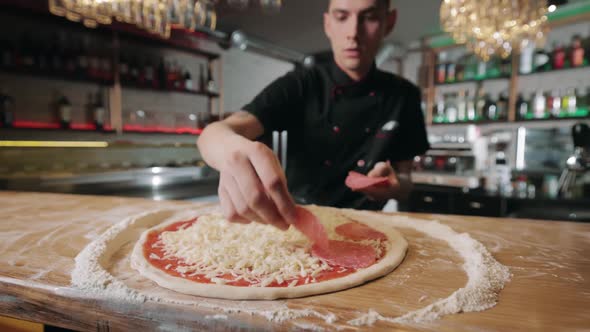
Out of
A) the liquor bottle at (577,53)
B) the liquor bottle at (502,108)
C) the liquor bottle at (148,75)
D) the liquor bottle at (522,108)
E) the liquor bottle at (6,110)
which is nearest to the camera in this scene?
the liquor bottle at (6,110)

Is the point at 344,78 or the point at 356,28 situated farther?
the point at 344,78

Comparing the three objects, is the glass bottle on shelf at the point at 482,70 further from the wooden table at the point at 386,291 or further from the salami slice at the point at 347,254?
the salami slice at the point at 347,254

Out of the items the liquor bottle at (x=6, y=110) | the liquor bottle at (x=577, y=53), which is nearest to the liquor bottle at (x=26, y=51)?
the liquor bottle at (x=6, y=110)

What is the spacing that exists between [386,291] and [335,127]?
1.12 meters

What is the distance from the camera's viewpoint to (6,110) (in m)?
2.79

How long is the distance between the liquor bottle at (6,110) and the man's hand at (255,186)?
9.87 feet

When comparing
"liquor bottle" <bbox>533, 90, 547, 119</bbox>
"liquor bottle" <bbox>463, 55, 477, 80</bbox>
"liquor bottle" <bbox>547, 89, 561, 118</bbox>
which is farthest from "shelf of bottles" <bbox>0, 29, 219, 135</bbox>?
"liquor bottle" <bbox>547, 89, 561, 118</bbox>

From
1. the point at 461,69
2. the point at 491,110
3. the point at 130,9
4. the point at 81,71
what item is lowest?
the point at 491,110

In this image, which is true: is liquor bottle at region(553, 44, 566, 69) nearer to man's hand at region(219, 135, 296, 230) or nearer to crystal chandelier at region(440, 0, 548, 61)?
crystal chandelier at region(440, 0, 548, 61)

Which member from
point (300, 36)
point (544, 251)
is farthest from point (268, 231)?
point (300, 36)

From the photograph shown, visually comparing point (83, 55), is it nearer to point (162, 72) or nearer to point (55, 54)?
point (55, 54)

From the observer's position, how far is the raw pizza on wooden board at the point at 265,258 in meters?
0.66

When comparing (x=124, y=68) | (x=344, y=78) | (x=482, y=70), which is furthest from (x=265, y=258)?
(x=482, y=70)

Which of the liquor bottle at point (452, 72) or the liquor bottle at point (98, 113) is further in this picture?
the liquor bottle at point (452, 72)
